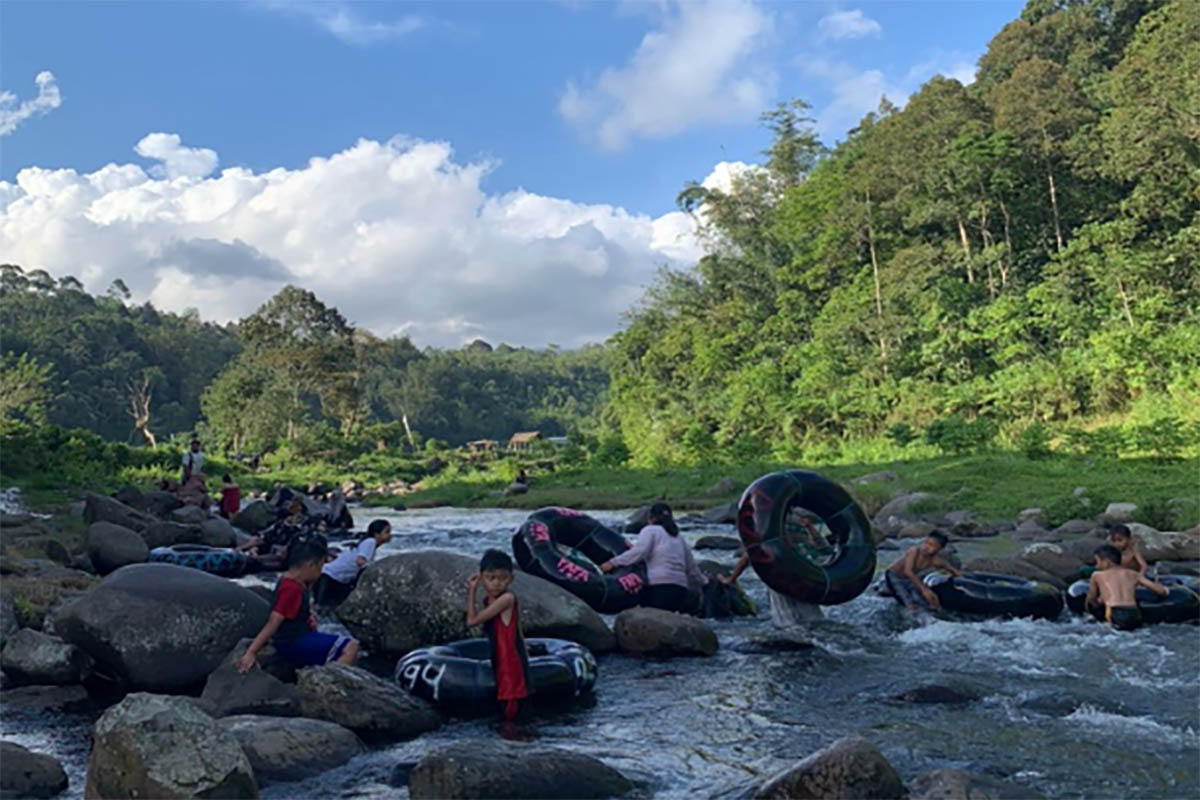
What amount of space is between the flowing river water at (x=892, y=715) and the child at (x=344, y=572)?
3.51m

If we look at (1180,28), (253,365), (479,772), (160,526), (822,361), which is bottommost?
(479,772)

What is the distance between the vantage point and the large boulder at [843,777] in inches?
188

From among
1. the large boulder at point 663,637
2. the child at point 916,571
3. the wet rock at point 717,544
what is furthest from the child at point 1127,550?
the wet rock at point 717,544

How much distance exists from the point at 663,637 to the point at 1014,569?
521cm

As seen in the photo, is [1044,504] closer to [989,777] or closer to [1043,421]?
[1043,421]

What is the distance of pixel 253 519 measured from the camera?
19578 millimetres

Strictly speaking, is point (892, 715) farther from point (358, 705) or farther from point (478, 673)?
point (358, 705)

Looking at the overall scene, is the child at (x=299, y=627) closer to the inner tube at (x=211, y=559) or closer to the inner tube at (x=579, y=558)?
the inner tube at (x=579, y=558)

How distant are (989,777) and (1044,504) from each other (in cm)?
1479

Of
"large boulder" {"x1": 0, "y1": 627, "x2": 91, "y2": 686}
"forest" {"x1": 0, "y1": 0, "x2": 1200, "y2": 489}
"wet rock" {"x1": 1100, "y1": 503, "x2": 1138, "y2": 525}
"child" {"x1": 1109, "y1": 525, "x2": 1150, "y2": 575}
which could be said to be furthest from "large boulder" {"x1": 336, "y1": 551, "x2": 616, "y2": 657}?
"forest" {"x1": 0, "y1": 0, "x2": 1200, "y2": 489}

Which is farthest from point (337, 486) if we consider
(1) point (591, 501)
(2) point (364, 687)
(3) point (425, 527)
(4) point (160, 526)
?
(2) point (364, 687)

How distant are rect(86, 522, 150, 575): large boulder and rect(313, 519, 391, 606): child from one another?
12.0 feet

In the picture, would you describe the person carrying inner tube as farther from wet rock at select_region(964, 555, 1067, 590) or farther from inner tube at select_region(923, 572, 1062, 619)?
wet rock at select_region(964, 555, 1067, 590)

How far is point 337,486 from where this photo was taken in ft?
128
